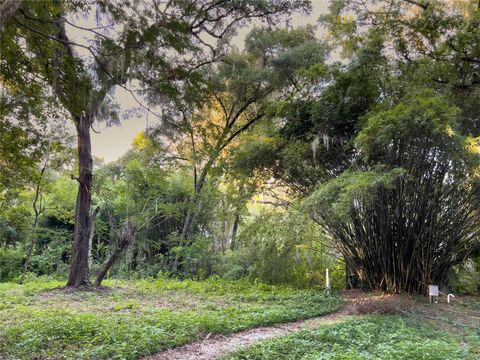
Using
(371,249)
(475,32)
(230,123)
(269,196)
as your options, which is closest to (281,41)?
(230,123)

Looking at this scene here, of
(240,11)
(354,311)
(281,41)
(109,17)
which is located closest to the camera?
(109,17)

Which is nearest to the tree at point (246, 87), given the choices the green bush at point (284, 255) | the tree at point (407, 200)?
the green bush at point (284, 255)

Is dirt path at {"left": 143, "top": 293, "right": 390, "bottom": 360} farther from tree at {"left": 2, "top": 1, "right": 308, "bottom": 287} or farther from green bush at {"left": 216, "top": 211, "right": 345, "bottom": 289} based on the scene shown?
tree at {"left": 2, "top": 1, "right": 308, "bottom": 287}

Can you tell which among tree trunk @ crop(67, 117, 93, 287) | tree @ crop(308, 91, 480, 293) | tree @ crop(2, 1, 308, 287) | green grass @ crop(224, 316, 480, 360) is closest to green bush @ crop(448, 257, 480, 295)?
tree @ crop(308, 91, 480, 293)

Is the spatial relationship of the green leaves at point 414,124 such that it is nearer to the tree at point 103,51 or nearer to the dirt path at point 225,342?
the dirt path at point 225,342

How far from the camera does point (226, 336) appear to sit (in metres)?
3.68

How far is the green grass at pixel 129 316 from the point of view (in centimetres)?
294

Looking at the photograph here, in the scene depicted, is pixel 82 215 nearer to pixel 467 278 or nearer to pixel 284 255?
pixel 284 255

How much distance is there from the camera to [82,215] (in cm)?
682

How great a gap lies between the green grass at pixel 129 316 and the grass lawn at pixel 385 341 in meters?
0.75

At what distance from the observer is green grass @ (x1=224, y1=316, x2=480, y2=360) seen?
9.31 ft

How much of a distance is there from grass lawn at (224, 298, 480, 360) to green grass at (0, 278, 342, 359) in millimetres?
753

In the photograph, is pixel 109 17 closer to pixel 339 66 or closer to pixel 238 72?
pixel 339 66

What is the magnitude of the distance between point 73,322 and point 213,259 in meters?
6.44
